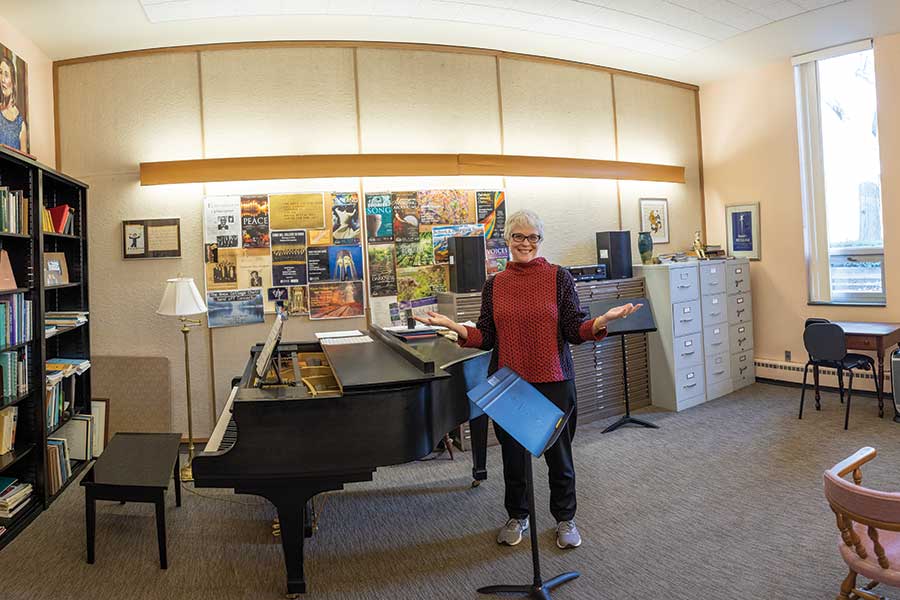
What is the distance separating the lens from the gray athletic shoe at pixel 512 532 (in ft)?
9.61

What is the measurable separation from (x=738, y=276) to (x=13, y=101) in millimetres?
6449

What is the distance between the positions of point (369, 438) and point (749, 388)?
512cm

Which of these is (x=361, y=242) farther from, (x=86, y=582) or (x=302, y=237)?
(x=86, y=582)

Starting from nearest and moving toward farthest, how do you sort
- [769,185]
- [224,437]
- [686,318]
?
[224,437], [686,318], [769,185]

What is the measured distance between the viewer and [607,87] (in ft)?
19.7

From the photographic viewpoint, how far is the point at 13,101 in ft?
13.1

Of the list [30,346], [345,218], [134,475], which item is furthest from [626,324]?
[30,346]

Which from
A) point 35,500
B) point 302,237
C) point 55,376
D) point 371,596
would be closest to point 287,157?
point 302,237

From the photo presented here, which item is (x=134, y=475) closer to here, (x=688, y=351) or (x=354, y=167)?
(x=354, y=167)

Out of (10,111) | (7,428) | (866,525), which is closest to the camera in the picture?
(866,525)

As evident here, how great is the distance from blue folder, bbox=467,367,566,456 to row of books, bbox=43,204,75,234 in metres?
3.34

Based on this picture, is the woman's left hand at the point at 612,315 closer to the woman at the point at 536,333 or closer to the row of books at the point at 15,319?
the woman at the point at 536,333

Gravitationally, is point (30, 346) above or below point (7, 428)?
above

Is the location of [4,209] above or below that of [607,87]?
below
